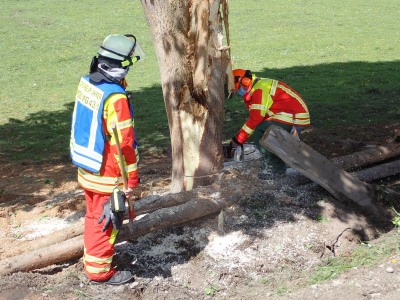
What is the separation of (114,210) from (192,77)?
199 cm

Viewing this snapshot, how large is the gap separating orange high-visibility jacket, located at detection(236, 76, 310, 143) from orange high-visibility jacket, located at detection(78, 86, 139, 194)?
244cm

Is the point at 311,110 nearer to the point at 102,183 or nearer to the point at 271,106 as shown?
the point at 271,106

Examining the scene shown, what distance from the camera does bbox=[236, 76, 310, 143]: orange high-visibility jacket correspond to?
714cm

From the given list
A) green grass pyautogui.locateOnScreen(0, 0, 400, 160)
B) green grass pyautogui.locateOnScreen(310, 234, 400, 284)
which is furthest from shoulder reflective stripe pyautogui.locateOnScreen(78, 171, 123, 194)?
green grass pyautogui.locateOnScreen(0, 0, 400, 160)

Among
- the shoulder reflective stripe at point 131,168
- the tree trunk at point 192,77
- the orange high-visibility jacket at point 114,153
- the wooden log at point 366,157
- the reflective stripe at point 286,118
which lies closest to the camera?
the orange high-visibility jacket at point 114,153

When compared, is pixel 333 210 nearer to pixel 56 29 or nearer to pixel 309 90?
pixel 309 90

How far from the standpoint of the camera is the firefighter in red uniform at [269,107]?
713cm

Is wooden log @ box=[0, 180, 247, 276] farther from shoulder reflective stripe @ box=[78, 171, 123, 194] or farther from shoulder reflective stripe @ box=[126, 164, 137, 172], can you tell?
shoulder reflective stripe @ box=[126, 164, 137, 172]

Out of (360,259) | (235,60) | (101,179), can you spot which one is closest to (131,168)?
(101,179)

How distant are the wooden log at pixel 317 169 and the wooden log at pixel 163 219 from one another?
21.8 inches

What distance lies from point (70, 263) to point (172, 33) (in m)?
2.48

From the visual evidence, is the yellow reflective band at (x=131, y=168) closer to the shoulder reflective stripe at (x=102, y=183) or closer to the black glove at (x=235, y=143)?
the shoulder reflective stripe at (x=102, y=183)

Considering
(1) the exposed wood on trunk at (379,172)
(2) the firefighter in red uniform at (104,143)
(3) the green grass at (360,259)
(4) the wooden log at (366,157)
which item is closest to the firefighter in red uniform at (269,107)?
(4) the wooden log at (366,157)

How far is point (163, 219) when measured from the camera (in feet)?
19.2
